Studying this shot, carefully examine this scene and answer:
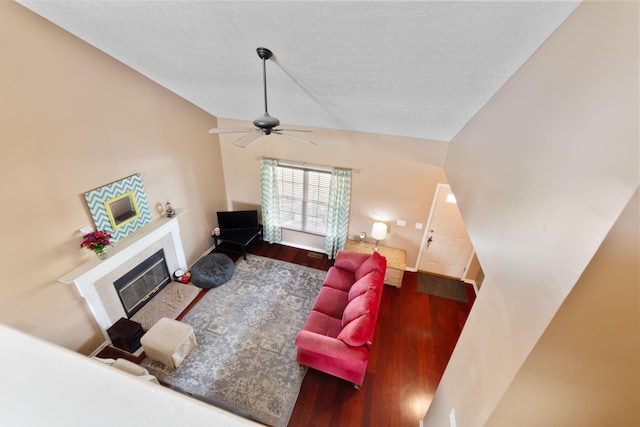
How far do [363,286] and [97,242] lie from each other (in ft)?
11.4

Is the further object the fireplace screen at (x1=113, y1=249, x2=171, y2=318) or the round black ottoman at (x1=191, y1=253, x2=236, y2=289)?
the round black ottoman at (x1=191, y1=253, x2=236, y2=289)

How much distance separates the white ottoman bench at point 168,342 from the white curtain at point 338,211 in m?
2.96

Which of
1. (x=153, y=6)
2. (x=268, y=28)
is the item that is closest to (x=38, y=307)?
(x=153, y=6)

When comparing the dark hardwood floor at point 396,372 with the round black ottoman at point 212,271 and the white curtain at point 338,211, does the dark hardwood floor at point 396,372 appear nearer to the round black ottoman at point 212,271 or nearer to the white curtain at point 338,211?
the round black ottoman at point 212,271

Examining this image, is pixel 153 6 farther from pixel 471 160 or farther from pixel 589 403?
pixel 589 403

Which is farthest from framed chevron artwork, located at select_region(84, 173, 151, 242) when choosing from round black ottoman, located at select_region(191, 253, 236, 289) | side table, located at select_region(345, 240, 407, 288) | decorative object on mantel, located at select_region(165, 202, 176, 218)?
side table, located at select_region(345, 240, 407, 288)

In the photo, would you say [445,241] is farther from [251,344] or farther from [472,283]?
[251,344]

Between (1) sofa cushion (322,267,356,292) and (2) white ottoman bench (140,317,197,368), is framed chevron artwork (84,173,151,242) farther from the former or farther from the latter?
(1) sofa cushion (322,267,356,292)

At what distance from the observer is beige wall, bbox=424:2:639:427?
0.91 m

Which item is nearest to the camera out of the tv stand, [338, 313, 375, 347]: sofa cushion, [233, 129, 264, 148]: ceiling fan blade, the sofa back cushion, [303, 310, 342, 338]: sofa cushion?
[233, 129, 264, 148]: ceiling fan blade

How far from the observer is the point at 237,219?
18.7ft

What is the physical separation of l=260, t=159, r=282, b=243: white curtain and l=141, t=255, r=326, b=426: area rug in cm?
91

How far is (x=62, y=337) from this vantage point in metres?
3.16

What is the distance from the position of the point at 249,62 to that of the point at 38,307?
3.49 metres
